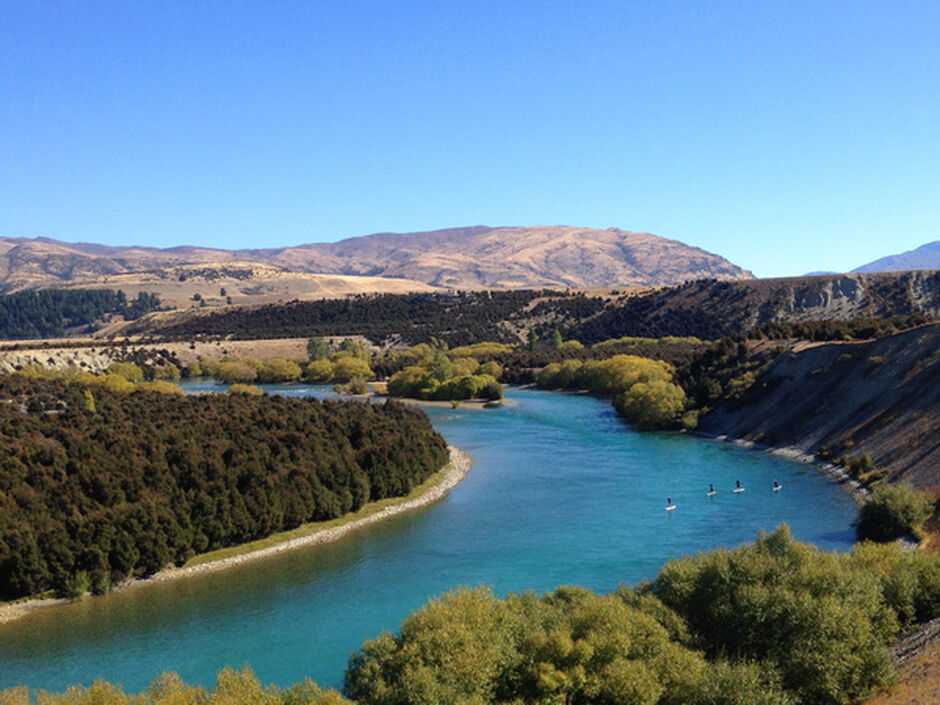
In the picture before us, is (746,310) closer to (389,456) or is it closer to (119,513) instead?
(389,456)

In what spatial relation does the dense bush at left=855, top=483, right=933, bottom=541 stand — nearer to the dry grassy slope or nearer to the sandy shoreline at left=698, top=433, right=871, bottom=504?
the sandy shoreline at left=698, top=433, right=871, bottom=504

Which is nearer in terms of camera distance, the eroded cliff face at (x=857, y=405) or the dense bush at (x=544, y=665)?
the dense bush at (x=544, y=665)

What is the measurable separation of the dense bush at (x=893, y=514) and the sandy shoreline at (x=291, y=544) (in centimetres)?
2277

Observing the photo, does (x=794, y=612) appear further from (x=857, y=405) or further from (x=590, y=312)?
(x=590, y=312)

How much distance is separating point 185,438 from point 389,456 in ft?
38.4

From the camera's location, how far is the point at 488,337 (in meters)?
157

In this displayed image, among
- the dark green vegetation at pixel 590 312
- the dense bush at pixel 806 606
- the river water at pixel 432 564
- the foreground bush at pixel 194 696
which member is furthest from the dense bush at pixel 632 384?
the foreground bush at pixel 194 696

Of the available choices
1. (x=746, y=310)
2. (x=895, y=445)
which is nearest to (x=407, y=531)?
(x=895, y=445)

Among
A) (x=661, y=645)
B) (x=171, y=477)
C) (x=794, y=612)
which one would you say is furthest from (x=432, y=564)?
(x=794, y=612)

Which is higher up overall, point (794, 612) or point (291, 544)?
point (794, 612)

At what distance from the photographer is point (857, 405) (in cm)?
5825

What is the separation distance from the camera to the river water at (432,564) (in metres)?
28.6

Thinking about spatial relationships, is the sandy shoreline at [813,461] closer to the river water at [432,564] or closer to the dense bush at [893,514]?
the river water at [432,564]

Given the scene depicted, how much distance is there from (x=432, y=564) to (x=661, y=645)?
17300 millimetres
